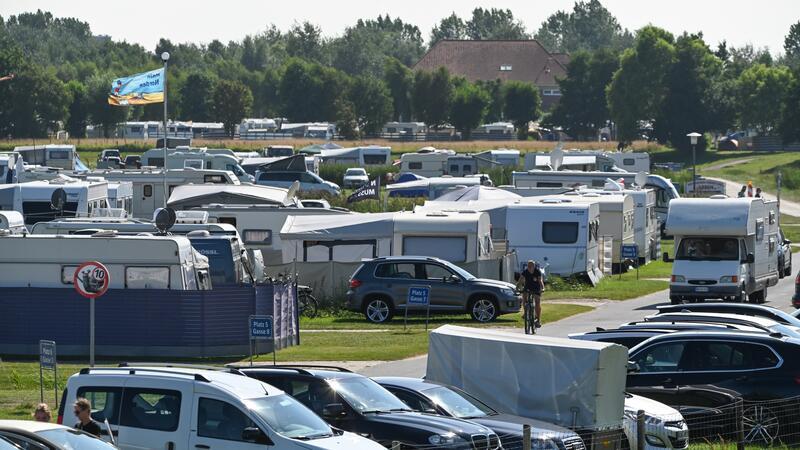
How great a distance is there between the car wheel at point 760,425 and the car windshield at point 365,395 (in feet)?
16.1

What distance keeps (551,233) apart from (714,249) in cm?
583

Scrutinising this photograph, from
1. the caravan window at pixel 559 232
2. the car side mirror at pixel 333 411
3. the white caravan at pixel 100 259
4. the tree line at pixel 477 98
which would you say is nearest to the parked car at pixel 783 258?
the caravan window at pixel 559 232

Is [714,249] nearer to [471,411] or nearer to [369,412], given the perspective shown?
[471,411]

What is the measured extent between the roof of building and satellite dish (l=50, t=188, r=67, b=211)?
490 ft

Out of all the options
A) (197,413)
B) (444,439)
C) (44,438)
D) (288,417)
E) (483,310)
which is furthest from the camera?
(483,310)

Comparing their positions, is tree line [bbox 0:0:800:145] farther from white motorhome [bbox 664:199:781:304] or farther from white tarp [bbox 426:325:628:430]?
white tarp [bbox 426:325:628:430]

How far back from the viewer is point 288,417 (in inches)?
593

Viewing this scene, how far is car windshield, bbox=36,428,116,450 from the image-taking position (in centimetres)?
1293

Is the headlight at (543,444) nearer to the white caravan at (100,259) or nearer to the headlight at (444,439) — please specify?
the headlight at (444,439)

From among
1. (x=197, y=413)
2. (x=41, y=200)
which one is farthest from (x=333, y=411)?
(x=41, y=200)

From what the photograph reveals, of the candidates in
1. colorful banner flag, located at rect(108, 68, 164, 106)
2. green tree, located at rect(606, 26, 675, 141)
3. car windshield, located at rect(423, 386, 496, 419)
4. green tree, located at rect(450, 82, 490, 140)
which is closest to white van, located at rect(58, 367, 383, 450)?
car windshield, located at rect(423, 386, 496, 419)

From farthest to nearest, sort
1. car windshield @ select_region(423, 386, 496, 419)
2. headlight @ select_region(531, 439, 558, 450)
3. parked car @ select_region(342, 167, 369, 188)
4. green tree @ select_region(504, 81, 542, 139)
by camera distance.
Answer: green tree @ select_region(504, 81, 542, 139) → parked car @ select_region(342, 167, 369, 188) → car windshield @ select_region(423, 386, 496, 419) → headlight @ select_region(531, 439, 558, 450)

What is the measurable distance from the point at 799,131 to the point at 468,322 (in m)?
87.3

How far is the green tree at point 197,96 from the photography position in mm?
151125
